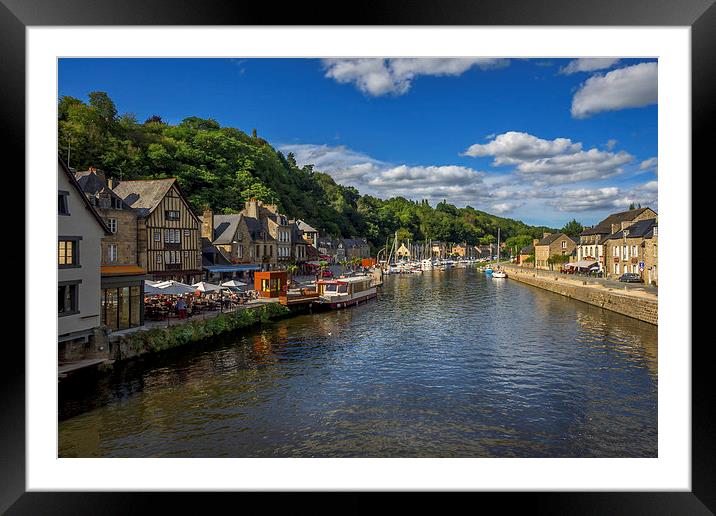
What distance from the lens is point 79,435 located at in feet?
28.1

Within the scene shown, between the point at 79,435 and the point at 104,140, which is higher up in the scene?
the point at 104,140

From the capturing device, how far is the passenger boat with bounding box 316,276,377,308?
28.4 m

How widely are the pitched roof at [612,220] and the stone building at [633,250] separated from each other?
3.77 feet

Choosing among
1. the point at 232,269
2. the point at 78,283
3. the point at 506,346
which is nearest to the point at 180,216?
the point at 232,269

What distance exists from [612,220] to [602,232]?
59.2 inches

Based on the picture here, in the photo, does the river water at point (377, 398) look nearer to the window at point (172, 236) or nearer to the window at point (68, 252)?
the window at point (68, 252)

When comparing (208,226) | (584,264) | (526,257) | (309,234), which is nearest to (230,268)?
(208,226)

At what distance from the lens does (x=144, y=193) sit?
25.4 m

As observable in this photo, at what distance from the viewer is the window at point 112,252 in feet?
71.7

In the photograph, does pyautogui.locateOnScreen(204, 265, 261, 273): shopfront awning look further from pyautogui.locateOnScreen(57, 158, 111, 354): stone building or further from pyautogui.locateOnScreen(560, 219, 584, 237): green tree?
pyautogui.locateOnScreen(560, 219, 584, 237): green tree

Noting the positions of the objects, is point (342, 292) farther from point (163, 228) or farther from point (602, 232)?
point (602, 232)
